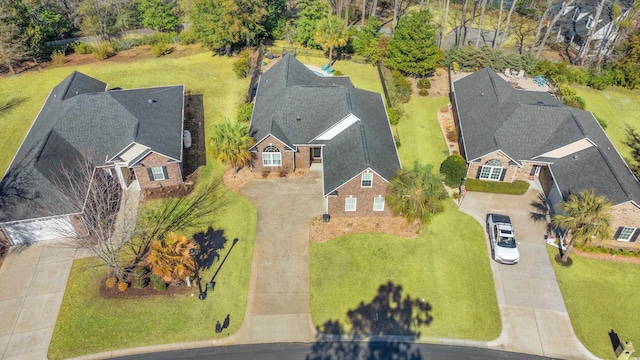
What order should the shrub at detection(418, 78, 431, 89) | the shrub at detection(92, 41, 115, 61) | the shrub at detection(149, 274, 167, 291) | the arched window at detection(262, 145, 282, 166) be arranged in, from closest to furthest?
the shrub at detection(149, 274, 167, 291), the arched window at detection(262, 145, 282, 166), the shrub at detection(418, 78, 431, 89), the shrub at detection(92, 41, 115, 61)

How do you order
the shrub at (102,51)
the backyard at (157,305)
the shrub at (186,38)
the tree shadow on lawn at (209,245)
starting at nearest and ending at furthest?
1. the backyard at (157,305)
2. the tree shadow on lawn at (209,245)
3. the shrub at (102,51)
4. the shrub at (186,38)

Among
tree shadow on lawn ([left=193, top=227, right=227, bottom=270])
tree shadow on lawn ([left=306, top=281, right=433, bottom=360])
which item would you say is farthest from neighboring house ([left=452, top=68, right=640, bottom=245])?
tree shadow on lawn ([left=193, top=227, right=227, bottom=270])

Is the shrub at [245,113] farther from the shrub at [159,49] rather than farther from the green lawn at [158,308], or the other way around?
the shrub at [159,49]

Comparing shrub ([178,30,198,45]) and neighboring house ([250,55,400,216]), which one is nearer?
neighboring house ([250,55,400,216])

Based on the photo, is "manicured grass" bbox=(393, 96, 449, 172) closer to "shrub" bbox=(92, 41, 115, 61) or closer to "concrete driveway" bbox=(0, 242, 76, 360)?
"concrete driveway" bbox=(0, 242, 76, 360)

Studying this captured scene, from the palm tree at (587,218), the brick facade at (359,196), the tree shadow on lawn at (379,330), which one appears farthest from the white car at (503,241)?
the brick facade at (359,196)

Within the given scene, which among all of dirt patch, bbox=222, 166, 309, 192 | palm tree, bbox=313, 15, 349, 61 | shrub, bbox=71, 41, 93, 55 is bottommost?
dirt patch, bbox=222, 166, 309, 192

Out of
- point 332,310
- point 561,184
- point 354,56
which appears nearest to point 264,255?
point 332,310
